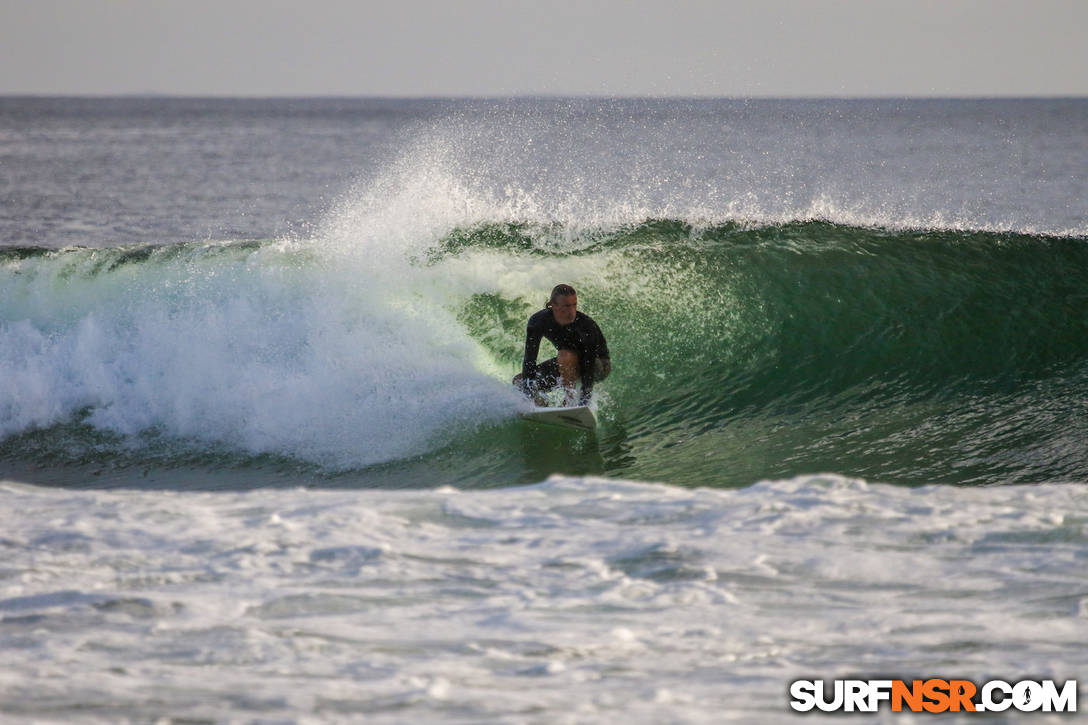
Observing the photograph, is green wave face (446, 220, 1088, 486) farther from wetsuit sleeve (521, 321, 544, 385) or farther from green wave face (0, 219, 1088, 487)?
wetsuit sleeve (521, 321, 544, 385)

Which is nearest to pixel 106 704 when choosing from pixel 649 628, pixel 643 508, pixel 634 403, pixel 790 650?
pixel 649 628

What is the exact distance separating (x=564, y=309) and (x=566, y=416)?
0.80 metres

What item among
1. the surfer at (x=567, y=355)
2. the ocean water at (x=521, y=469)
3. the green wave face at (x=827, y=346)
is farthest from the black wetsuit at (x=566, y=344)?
the green wave face at (x=827, y=346)

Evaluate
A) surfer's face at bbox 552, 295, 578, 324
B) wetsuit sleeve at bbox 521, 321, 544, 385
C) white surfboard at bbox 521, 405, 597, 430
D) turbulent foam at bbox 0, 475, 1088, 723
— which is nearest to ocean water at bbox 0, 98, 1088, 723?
turbulent foam at bbox 0, 475, 1088, 723

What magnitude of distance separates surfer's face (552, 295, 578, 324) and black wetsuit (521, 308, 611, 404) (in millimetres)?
47

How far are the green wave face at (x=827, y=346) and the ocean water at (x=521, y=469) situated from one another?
4 cm

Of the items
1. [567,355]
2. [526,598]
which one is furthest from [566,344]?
[526,598]

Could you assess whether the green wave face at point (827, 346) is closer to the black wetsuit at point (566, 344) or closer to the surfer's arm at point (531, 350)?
the black wetsuit at point (566, 344)

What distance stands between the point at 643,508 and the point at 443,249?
559 cm

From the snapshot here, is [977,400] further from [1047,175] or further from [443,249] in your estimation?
[1047,175]

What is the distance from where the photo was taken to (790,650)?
4.13 m

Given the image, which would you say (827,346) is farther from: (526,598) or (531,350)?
(526,598)

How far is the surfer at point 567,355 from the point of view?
27.4ft

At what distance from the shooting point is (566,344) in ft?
27.5
